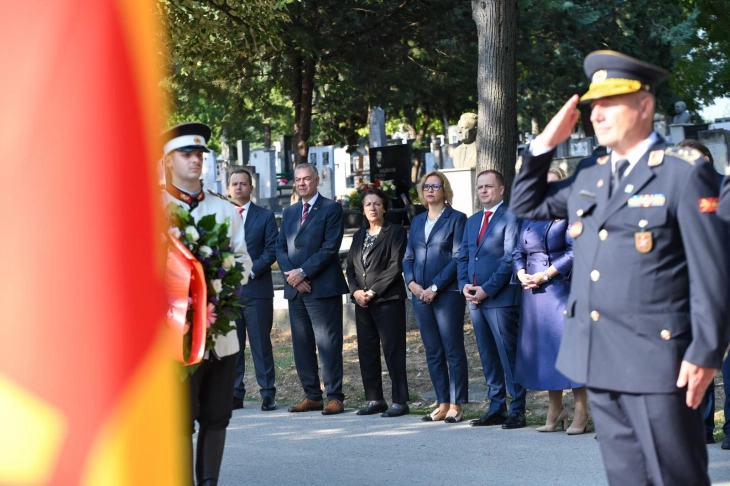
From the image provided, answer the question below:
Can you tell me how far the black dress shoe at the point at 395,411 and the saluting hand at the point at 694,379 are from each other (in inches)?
205

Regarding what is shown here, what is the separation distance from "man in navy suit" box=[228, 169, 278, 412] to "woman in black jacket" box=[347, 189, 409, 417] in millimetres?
978

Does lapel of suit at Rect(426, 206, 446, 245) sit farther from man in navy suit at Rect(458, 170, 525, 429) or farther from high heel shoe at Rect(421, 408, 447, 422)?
high heel shoe at Rect(421, 408, 447, 422)

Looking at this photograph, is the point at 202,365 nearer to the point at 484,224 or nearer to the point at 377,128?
the point at 484,224

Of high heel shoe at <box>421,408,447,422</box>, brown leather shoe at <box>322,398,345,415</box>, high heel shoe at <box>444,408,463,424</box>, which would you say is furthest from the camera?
brown leather shoe at <box>322,398,345,415</box>

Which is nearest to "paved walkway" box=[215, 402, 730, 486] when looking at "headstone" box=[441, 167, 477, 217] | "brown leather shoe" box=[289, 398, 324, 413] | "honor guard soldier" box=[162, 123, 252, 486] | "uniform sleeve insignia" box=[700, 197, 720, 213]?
"brown leather shoe" box=[289, 398, 324, 413]

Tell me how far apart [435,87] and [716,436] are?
64.4ft

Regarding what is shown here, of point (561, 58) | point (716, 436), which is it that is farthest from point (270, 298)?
point (561, 58)

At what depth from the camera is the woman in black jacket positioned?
8898 mm

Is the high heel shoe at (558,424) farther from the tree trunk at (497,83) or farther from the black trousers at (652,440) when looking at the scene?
the tree trunk at (497,83)

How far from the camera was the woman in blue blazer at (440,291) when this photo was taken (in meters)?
8.46

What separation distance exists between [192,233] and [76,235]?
11.3 feet

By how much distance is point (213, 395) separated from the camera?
5.31 meters

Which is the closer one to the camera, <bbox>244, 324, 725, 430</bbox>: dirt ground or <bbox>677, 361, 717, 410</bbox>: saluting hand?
<bbox>677, 361, 717, 410</bbox>: saluting hand

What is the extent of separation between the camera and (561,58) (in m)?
33.6
